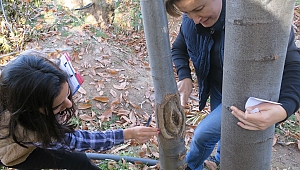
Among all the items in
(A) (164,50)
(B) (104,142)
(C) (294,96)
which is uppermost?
(A) (164,50)

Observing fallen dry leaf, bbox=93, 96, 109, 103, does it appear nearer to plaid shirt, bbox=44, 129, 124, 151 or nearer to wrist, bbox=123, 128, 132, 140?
plaid shirt, bbox=44, 129, 124, 151

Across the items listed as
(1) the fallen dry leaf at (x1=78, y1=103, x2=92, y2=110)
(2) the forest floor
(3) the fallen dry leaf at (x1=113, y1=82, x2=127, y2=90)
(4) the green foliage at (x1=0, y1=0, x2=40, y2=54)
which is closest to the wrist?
(2) the forest floor

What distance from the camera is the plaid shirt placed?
1.87m

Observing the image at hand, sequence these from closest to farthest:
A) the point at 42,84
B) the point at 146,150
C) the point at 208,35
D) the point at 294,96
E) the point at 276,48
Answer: the point at 276,48 < the point at 294,96 < the point at 42,84 < the point at 208,35 < the point at 146,150

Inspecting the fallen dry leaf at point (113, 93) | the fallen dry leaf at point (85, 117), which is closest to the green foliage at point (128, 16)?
the fallen dry leaf at point (113, 93)

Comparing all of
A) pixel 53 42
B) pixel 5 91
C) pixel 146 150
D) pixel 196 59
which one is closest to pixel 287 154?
pixel 146 150

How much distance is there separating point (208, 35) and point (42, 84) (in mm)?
962

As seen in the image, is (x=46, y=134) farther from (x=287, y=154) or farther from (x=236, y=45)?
(x=287, y=154)

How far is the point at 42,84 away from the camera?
1.52 metres

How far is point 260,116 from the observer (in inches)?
42.5

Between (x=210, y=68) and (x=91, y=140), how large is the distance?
0.91 metres

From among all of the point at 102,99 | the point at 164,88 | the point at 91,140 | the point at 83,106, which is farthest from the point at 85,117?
the point at 164,88

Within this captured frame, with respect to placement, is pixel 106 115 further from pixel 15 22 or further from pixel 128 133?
pixel 15 22

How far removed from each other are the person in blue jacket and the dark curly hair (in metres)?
0.74
